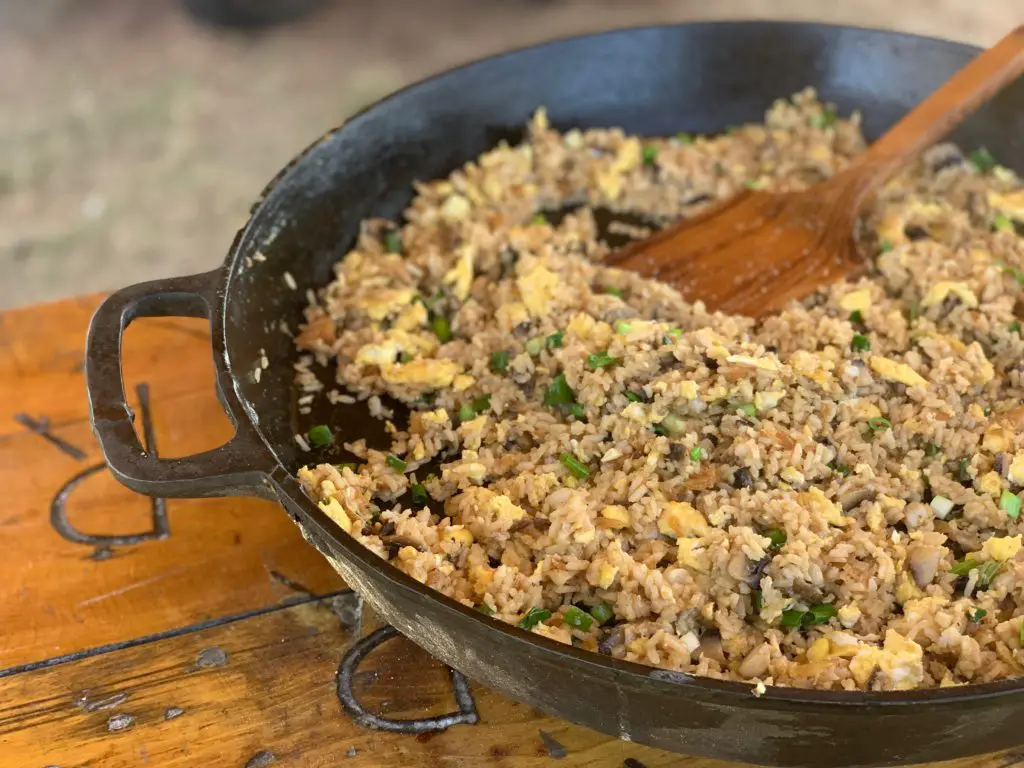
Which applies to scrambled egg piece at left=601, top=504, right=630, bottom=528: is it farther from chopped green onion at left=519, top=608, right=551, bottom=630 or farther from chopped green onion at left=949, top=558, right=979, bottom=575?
chopped green onion at left=949, top=558, right=979, bottom=575

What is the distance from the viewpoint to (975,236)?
1.82m

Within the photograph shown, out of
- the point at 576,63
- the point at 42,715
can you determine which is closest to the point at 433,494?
the point at 42,715

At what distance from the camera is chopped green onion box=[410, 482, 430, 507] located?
1.44 meters

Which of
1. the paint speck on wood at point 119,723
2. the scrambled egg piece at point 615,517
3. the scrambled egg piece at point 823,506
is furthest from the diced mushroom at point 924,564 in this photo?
the paint speck on wood at point 119,723

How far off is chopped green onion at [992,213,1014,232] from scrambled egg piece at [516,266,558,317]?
35.5 inches

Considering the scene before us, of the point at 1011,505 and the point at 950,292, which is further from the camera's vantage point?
the point at 950,292

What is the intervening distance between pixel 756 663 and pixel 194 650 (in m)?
0.81

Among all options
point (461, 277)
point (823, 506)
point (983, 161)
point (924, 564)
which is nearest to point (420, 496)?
point (461, 277)

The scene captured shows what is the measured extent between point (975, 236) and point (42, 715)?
1.80m

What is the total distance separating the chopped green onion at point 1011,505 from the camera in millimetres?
1312

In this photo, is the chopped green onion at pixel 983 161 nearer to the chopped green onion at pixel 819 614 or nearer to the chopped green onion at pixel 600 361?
the chopped green onion at pixel 600 361

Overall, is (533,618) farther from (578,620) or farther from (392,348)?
(392,348)

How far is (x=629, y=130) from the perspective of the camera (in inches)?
84.5

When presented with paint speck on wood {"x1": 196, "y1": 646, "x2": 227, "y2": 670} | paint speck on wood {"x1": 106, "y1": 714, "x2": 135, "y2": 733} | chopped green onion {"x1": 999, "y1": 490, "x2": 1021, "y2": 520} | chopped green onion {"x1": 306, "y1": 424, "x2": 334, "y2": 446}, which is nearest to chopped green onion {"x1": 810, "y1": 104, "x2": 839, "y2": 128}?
chopped green onion {"x1": 999, "y1": 490, "x2": 1021, "y2": 520}
